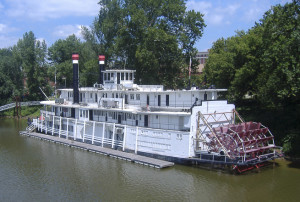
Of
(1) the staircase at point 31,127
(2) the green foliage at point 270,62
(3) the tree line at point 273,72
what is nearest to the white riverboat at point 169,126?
(3) the tree line at point 273,72

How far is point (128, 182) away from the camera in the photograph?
22062mm

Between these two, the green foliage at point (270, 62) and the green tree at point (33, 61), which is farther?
the green tree at point (33, 61)

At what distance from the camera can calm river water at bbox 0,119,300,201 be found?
19.7 metres

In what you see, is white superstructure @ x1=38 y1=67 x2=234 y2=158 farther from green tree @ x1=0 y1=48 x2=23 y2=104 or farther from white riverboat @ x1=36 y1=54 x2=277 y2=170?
green tree @ x1=0 y1=48 x2=23 y2=104

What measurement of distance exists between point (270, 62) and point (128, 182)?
56.2 feet

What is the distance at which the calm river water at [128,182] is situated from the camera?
19.7 meters

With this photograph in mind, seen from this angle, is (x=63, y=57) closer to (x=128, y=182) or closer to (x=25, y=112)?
(x=25, y=112)

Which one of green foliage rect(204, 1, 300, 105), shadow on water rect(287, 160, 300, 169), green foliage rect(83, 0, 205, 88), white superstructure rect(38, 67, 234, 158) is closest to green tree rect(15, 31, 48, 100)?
green foliage rect(83, 0, 205, 88)

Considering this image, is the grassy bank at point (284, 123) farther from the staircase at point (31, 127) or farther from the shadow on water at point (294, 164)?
the staircase at point (31, 127)

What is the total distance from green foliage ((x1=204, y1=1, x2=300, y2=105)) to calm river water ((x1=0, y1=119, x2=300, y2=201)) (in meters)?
6.89

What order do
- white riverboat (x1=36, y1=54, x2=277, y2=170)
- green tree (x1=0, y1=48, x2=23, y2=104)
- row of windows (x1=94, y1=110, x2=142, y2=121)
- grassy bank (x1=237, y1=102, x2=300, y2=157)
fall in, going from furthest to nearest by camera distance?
green tree (x1=0, y1=48, x2=23, y2=104) < row of windows (x1=94, y1=110, x2=142, y2=121) < grassy bank (x1=237, y1=102, x2=300, y2=157) < white riverboat (x1=36, y1=54, x2=277, y2=170)

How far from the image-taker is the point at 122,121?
31125mm

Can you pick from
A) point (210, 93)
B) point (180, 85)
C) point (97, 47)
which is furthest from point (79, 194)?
point (97, 47)

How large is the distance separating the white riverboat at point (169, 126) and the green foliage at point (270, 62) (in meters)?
4.26
